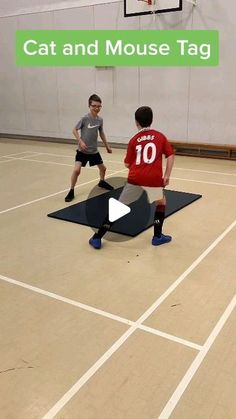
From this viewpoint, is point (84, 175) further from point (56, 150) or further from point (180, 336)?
point (180, 336)

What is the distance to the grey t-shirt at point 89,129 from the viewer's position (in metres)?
4.50

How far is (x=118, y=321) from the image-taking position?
2221mm

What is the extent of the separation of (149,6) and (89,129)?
433 centimetres

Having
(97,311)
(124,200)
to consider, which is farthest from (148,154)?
(97,311)

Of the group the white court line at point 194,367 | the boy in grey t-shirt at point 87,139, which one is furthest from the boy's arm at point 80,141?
the white court line at point 194,367

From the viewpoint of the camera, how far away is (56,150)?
8.37 m

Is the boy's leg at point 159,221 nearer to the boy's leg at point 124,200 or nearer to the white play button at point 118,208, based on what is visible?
the boy's leg at point 124,200

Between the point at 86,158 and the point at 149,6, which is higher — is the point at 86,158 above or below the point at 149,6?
below

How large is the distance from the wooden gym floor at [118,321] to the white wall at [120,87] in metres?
3.77

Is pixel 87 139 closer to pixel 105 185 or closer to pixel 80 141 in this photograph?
pixel 80 141

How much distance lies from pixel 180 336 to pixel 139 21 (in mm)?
7181

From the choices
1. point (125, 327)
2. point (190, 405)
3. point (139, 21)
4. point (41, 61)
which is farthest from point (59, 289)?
point (41, 61)

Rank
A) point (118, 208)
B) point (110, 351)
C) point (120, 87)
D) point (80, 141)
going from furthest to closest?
point (120, 87) < point (80, 141) < point (118, 208) < point (110, 351)

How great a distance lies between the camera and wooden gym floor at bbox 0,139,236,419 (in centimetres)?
166
